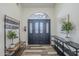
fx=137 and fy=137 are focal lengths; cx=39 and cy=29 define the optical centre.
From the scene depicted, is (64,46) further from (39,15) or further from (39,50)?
(39,15)

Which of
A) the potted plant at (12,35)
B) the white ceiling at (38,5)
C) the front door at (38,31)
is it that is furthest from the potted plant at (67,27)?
the potted plant at (12,35)

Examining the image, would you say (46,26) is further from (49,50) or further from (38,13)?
(49,50)

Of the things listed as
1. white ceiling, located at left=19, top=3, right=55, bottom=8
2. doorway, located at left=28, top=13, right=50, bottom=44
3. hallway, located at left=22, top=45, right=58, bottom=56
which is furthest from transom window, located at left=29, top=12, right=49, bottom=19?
hallway, located at left=22, top=45, right=58, bottom=56

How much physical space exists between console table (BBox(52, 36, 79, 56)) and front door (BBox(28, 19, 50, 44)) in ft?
0.75

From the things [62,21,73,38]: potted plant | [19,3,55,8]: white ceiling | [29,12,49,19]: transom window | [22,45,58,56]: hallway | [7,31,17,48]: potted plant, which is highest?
[19,3,55,8]: white ceiling

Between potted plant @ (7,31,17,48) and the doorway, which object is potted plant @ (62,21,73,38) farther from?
potted plant @ (7,31,17,48)

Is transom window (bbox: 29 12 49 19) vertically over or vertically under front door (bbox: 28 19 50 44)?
over

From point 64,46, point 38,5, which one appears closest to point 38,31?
point 38,5

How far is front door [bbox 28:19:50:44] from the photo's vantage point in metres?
3.44

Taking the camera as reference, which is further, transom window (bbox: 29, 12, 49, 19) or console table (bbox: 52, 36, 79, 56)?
transom window (bbox: 29, 12, 49, 19)

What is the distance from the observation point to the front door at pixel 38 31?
3.44 m

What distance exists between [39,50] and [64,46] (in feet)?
2.12

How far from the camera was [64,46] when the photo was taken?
3463 millimetres

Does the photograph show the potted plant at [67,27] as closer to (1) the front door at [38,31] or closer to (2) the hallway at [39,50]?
(1) the front door at [38,31]
